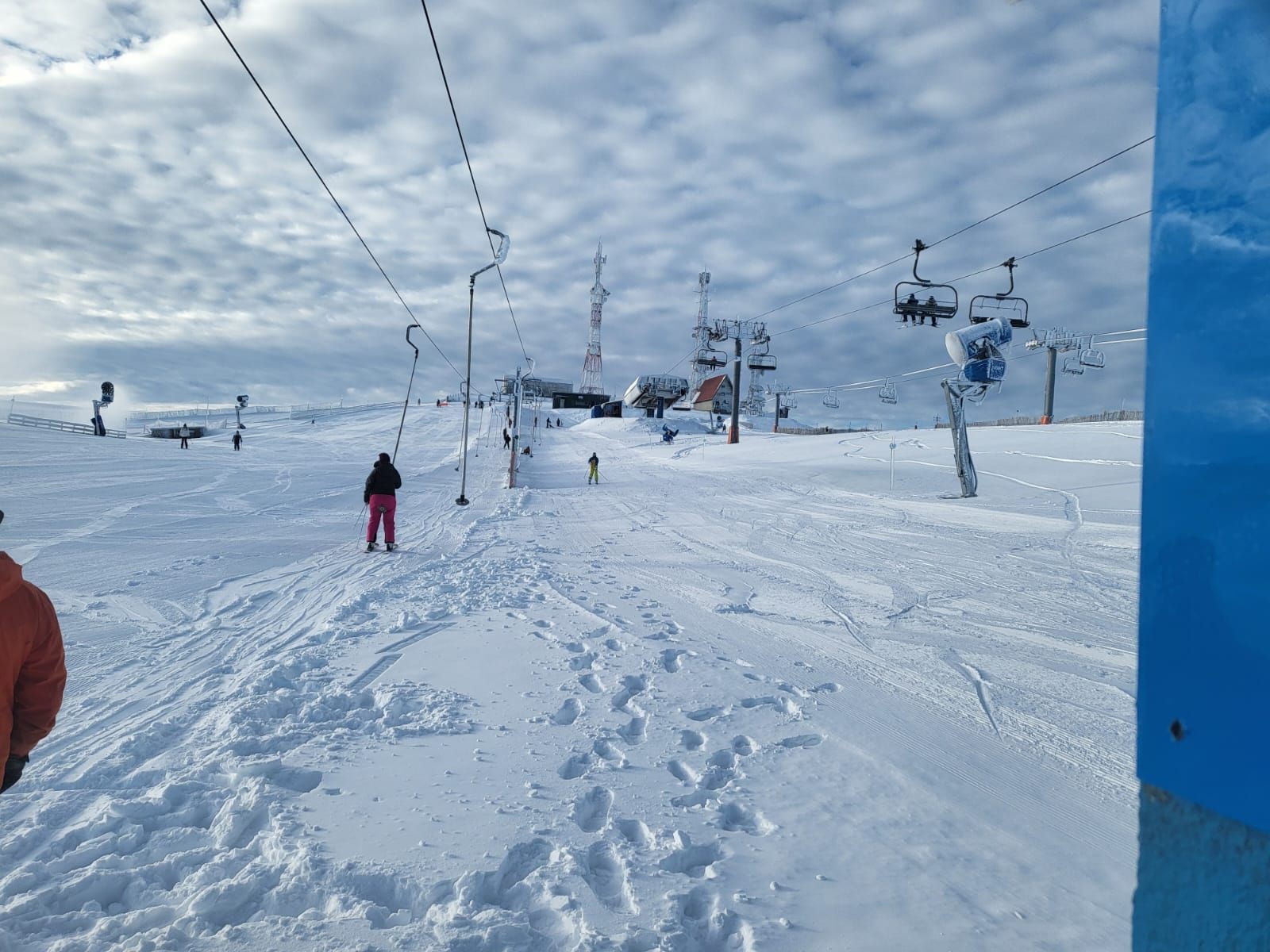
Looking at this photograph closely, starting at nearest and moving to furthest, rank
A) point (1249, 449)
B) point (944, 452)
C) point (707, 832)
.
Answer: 1. point (1249, 449)
2. point (707, 832)
3. point (944, 452)

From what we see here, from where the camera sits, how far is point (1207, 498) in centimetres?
107

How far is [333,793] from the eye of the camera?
357cm

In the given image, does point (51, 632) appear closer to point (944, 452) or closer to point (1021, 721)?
point (1021, 721)

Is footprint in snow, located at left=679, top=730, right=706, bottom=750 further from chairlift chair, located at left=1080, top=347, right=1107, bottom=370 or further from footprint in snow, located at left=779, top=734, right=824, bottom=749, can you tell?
chairlift chair, located at left=1080, top=347, right=1107, bottom=370

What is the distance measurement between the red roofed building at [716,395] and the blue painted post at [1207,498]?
55672mm

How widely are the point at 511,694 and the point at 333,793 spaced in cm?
157

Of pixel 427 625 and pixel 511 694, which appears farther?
pixel 427 625

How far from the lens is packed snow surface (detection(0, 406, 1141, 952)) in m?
2.76

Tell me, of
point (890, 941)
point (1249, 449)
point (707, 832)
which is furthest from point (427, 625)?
point (1249, 449)

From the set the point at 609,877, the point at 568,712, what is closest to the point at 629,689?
the point at 568,712

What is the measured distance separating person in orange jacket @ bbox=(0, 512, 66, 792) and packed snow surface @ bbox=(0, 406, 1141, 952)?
0.84m

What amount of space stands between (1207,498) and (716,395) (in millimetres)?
57526

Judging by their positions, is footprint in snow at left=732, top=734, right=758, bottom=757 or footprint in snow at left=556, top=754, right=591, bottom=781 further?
footprint in snow at left=732, top=734, right=758, bottom=757

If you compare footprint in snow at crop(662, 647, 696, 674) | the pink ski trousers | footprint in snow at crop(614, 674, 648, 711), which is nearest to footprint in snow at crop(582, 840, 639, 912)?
footprint in snow at crop(614, 674, 648, 711)
